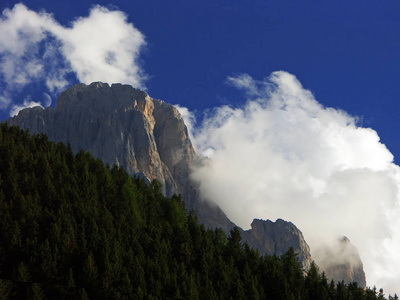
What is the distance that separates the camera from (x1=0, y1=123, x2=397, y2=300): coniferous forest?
71.6 m

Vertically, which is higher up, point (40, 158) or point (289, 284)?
point (40, 158)

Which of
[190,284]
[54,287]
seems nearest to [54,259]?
[54,287]

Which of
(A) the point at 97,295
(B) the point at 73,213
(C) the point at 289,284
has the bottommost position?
(A) the point at 97,295

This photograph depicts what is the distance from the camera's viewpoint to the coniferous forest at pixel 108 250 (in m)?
71.6

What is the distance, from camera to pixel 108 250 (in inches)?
3078

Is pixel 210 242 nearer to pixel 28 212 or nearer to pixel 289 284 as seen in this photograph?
pixel 289 284

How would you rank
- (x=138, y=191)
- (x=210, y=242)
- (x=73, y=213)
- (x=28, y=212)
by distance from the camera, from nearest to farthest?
1. (x=28, y=212)
2. (x=73, y=213)
3. (x=210, y=242)
4. (x=138, y=191)

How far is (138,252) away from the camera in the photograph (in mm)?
84625

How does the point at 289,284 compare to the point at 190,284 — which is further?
the point at 289,284

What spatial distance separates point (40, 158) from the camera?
113 meters

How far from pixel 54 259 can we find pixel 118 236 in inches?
601

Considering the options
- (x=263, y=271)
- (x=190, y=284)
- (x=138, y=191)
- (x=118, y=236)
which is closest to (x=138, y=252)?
(x=118, y=236)

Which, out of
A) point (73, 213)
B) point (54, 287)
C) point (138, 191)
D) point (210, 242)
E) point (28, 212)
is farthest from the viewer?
point (138, 191)

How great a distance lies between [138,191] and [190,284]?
49.8 meters
